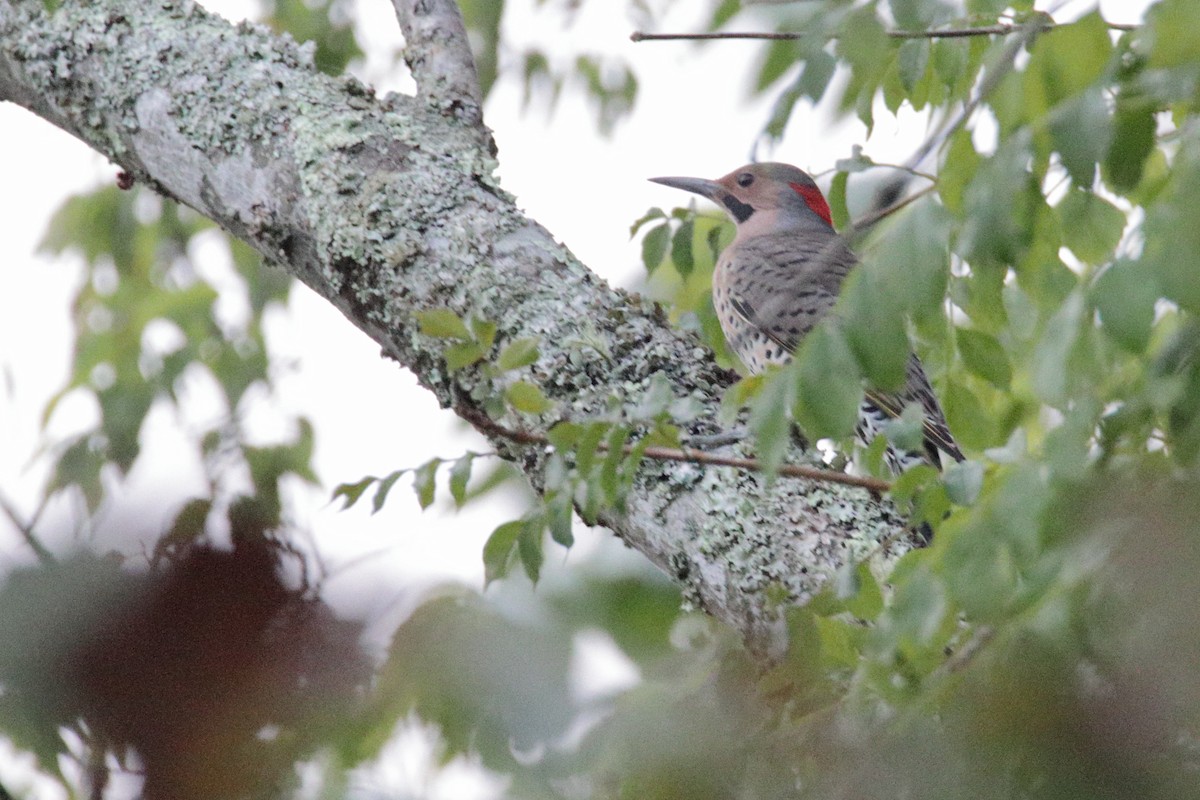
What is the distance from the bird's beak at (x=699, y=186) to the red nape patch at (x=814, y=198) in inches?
14.0

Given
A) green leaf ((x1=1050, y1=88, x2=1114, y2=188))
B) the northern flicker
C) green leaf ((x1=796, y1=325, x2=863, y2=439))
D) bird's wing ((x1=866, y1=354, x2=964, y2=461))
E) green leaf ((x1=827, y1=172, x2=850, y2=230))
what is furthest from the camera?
the northern flicker

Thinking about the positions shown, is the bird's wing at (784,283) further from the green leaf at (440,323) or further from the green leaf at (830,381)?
the green leaf at (830,381)

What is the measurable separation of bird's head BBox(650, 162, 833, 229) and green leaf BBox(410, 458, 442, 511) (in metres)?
4.07

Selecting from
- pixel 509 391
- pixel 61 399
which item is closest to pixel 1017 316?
pixel 509 391

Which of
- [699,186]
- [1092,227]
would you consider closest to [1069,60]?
[1092,227]

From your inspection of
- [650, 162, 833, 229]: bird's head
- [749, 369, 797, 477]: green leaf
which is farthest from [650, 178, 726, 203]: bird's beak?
[749, 369, 797, 477]: green leaf

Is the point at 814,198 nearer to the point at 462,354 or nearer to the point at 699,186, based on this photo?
the point at 699,186

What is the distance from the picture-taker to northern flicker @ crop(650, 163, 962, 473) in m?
4.20

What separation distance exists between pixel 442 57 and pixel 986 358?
1786 millimetres

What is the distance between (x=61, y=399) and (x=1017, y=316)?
3487 mm

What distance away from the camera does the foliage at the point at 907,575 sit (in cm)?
123

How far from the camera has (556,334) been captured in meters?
2.68

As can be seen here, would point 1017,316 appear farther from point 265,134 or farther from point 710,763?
point 265,134

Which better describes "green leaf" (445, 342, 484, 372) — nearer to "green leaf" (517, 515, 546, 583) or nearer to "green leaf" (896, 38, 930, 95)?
"green leaf" (517, 515, 546, 583)
